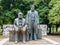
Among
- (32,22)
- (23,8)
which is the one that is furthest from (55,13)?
(32,22)

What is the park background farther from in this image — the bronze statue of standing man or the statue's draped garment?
the statue's draped garment

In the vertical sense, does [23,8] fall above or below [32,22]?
above

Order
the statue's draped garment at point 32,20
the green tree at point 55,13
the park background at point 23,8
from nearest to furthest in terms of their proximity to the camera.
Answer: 1. the statue's draped garment at point 32,20
2. the green tree at point 55,13
3. the park background at point 23,8

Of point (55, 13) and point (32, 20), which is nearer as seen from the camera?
point (32, 20)

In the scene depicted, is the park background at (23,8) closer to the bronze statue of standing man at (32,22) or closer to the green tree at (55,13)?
the green tree at (55,13)

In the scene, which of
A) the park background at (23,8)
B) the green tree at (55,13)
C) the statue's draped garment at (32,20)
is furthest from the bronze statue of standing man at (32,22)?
the park background at (23,8)

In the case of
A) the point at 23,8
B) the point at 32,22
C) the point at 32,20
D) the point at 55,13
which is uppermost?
the point at 23,8

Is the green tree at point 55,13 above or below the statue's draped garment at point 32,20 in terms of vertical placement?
above

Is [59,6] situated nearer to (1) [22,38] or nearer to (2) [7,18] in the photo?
(2) [7,18]

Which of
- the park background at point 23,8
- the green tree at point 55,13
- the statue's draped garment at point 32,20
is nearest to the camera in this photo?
the statue's draped garment at point 32,20

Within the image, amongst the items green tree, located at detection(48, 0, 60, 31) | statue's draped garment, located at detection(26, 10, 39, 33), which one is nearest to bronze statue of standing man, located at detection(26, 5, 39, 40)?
statue's draped garment, located at detection(26, 10, 39, 33)

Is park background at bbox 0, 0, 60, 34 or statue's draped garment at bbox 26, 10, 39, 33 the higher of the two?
park background at bbox 0, 0, 60, 34

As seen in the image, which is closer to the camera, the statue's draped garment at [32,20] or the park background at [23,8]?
the statue's draped garment at [32,20]

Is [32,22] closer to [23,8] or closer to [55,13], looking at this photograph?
[55,13]
